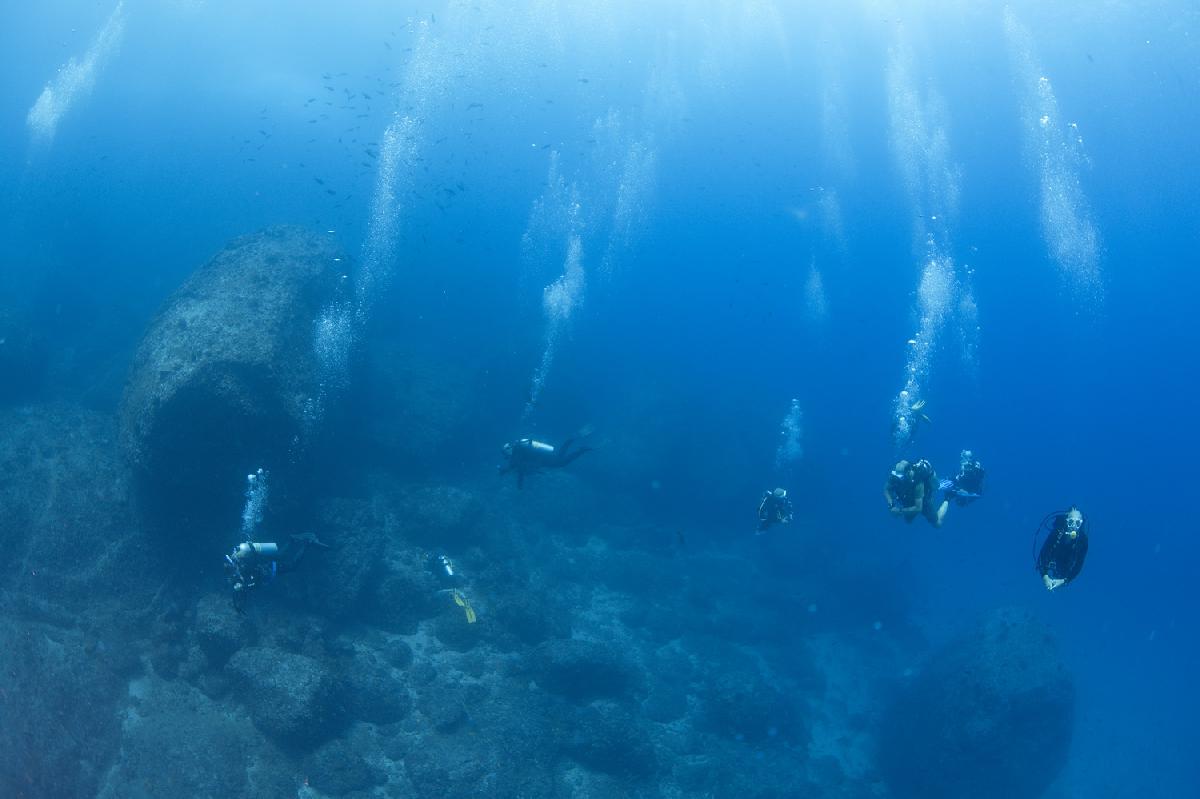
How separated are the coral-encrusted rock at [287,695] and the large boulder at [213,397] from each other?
3.30 metres

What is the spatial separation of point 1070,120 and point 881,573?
157 ft

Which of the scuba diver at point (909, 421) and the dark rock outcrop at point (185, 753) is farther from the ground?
the scuba diver at point (909, 421)

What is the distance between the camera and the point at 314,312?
1510 centimetres

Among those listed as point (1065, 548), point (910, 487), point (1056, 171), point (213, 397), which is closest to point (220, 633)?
point (213, 397)

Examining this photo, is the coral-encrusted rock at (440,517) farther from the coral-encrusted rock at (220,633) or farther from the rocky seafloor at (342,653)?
the coral-encrusted rock at (220,633)

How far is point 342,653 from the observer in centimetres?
1183

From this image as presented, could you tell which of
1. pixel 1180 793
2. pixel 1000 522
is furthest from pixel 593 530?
pixel 1000 522

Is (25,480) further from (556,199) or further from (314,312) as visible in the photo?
(556,199)

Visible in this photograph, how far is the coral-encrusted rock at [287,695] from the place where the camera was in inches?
394

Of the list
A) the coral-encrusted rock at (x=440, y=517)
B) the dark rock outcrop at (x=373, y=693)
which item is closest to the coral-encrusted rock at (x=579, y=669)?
the dark rock outcrop at (x=373, y=693)

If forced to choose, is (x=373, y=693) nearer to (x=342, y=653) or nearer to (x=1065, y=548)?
(x=342, y=653)

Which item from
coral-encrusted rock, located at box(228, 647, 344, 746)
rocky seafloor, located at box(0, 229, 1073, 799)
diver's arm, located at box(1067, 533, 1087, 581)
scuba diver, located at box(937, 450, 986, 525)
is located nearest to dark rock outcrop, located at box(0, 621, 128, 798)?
rocky seafloor, located at box(0, 229, 1073, 799)

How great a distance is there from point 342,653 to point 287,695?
1.74 m

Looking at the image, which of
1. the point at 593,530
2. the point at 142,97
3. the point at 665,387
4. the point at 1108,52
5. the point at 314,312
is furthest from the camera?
the point at 142,97
